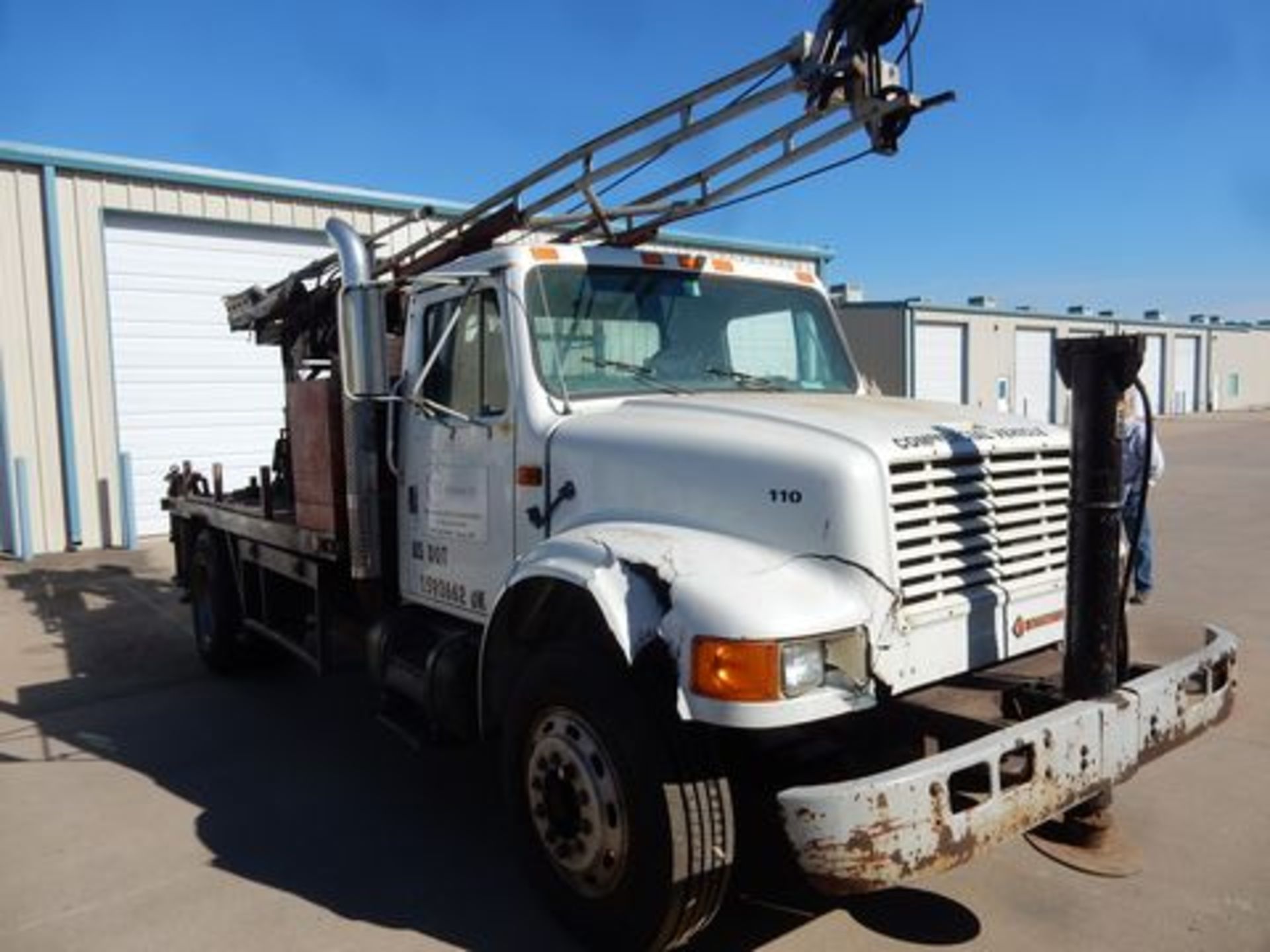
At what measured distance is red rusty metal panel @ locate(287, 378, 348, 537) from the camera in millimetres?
5250

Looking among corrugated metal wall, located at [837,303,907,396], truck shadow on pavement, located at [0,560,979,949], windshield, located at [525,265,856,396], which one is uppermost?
corrugated metal wall, located at [837,303,907,396]

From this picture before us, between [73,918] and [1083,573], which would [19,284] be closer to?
[73,918]

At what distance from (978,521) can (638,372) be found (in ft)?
4.98

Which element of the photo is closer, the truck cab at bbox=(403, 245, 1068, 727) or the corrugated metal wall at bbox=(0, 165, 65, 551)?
the truck cab at bbox=(403, 245, 1068, 727)

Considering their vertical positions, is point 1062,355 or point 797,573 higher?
point 1062,355

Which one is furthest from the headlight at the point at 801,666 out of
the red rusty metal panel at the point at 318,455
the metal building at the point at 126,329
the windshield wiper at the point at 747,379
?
the metal building at the point at 126,329

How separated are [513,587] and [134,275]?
11.1 metres

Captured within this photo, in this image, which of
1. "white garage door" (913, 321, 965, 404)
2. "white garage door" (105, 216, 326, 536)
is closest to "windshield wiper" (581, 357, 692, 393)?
"white garage door" (105, 216, 326, 536)

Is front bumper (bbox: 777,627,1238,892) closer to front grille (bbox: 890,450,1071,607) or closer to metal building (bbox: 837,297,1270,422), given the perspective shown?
front grille (bbox: 890,450,1071,607)

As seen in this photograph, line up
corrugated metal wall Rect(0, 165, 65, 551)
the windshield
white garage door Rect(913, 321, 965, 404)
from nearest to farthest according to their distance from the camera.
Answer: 1. the windshield
2. corrugated metal wall Rect(0, 165, 65, 551)
3. white garage door Rect(913, 321, 965, 404)

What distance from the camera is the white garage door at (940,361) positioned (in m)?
34.0

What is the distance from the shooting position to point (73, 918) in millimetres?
3850

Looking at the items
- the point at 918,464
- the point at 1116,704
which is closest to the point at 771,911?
the point at 1116,704

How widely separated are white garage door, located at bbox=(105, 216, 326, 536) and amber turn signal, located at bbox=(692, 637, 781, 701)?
36.9ft
